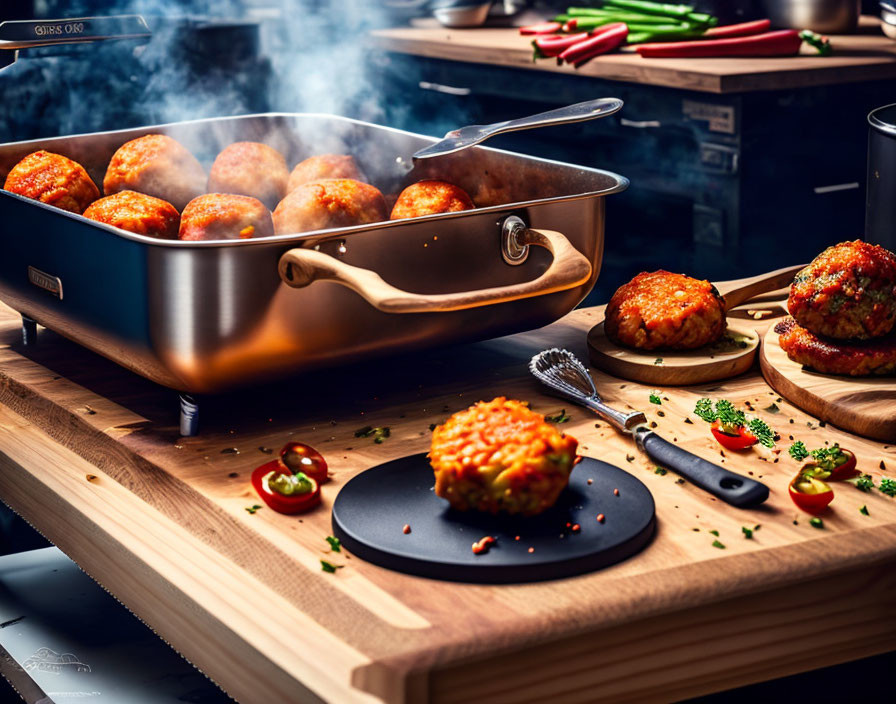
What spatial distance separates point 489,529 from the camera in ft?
3.50

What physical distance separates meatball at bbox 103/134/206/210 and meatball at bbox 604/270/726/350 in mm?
633

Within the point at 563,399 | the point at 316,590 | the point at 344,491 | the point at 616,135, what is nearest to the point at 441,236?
the point at 563,399

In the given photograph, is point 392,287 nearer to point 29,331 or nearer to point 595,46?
point 29,331

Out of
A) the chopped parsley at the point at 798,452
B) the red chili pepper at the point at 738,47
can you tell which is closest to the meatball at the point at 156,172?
the chopped parsley at the point at 798,452

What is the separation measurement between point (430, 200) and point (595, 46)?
234 cm

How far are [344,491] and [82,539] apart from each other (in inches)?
11.9

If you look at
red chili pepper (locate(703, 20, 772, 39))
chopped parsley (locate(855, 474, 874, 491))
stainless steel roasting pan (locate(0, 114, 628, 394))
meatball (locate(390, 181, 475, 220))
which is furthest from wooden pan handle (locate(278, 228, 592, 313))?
red chili pepper (locate(703, 20, 772, 39))

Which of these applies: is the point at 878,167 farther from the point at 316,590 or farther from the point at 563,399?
the point at 316,590

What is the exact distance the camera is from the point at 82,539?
1.24 m

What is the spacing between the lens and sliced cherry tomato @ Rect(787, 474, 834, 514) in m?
1.12

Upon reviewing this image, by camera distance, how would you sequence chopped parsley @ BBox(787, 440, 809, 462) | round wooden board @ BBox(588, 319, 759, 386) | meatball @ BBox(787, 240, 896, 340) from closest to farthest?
chopped parsley @ BBox(787, 440, 809, 462)
meatball @ BBox(787, 240, 896, 340)
round wooden board @ BBox(588, 319, 759, 386)

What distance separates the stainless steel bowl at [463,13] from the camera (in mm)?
4668

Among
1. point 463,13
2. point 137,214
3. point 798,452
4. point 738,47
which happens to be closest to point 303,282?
point 137,214

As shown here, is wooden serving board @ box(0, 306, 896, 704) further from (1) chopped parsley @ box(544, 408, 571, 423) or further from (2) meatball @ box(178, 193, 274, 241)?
(2) meatball @ box(178, 193, 274, 241)
